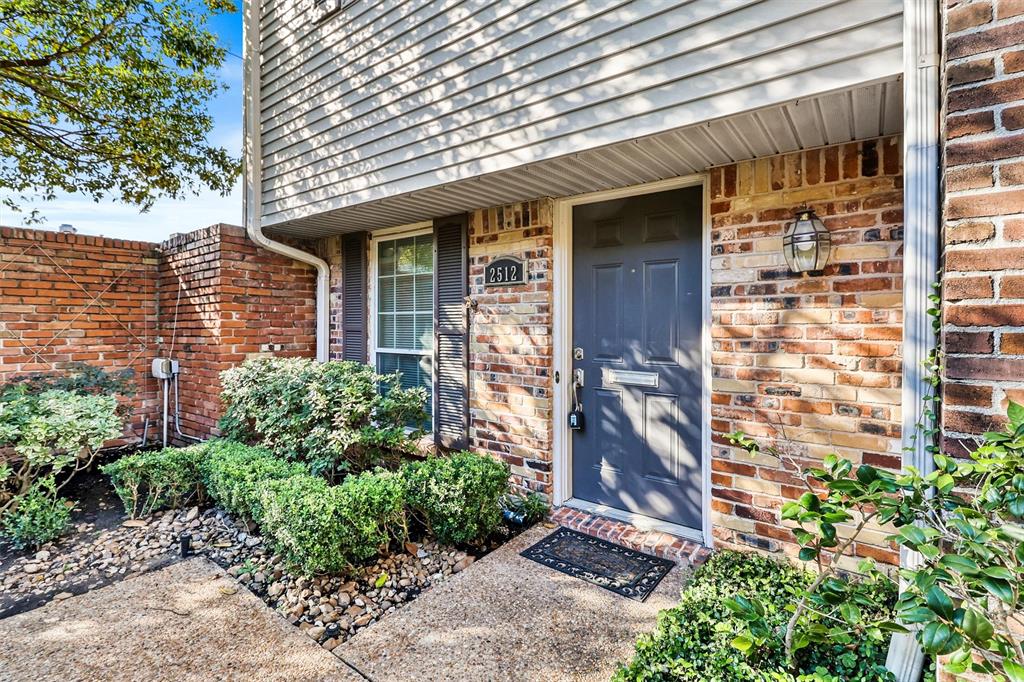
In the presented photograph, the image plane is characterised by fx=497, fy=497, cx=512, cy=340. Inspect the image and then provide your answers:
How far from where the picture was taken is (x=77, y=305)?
4742 mm

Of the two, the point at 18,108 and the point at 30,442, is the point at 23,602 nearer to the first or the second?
the point at 30,442

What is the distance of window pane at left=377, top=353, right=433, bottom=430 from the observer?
14.2ft

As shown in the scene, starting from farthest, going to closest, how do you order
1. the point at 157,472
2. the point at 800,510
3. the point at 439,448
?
the point at 439,448
the point at 157,472
the point at 800,510

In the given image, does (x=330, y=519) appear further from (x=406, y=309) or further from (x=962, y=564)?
(x=962, y=564)

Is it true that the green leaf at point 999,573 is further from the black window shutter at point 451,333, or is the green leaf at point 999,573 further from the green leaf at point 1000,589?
the black window shutter at point 451,333

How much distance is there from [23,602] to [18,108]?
217 inches

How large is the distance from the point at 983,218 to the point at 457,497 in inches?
99.5

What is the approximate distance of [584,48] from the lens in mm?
2445

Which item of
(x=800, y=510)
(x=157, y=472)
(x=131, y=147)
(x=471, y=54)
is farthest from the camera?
(x=131, y=147)

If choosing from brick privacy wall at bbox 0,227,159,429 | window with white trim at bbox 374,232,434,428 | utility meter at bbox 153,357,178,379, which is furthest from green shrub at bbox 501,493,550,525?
brick privacy wall at bbox 0,227,159,429

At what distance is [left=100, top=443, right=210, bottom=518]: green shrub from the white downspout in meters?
4.24

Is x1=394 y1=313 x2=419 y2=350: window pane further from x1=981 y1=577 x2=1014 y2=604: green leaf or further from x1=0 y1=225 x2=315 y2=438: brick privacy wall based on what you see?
x1=981 y1=577 x2=1014 y2=604: green leaf

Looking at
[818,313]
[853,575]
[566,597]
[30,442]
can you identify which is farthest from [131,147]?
[853,575]

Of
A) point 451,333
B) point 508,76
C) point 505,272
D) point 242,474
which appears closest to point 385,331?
point 451,333
